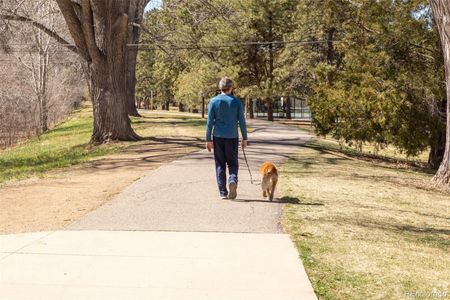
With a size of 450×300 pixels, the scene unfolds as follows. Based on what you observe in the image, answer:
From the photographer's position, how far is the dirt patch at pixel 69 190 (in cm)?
737

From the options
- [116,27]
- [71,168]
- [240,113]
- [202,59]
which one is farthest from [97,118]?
[202,59]

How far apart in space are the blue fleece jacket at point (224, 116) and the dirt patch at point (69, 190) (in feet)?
7.06

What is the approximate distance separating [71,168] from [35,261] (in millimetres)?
8079

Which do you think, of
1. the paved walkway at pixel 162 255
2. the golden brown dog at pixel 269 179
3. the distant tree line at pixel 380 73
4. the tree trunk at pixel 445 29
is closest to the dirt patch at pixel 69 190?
the paved walkway at pixel 162 255

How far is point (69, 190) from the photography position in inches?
384

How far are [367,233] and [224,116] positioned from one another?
2.92 m

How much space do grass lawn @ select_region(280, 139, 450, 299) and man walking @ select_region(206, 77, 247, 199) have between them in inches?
46.3

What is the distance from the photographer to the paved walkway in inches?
179

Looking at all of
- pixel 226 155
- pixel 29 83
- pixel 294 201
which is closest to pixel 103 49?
pixel 226 155

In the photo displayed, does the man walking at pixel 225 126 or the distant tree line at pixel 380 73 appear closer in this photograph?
the man walking at pixel 225 126

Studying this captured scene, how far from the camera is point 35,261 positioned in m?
5.29

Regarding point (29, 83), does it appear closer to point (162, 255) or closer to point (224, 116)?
point (224, 116)

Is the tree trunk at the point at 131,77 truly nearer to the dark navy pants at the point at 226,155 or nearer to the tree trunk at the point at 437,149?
the tree trunk at the point at 437,149

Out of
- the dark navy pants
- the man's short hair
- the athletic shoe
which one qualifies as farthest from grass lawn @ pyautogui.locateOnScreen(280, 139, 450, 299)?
the man's short hair
